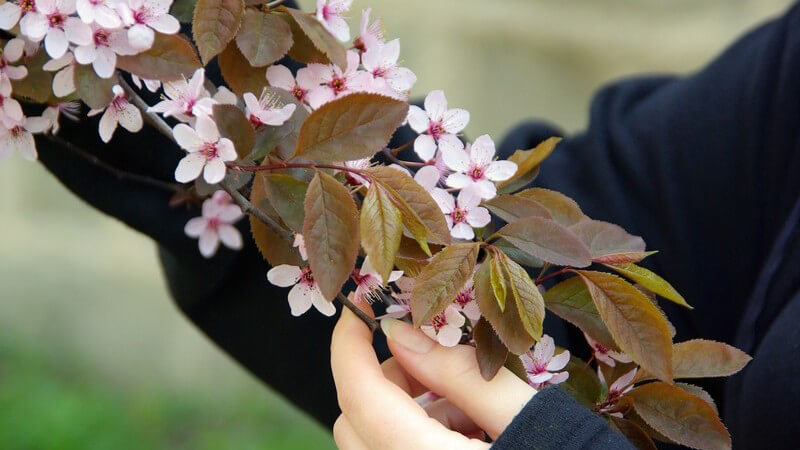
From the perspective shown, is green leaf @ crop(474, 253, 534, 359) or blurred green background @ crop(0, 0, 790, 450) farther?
blurred green background @ crop(0, 0, 790, 450)

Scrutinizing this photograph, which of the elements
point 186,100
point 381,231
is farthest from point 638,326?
point 186,100

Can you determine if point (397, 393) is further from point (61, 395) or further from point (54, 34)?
point (61, 395)

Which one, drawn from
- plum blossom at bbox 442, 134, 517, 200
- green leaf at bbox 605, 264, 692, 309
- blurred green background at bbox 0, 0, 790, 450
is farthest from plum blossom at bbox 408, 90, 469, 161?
blurred green background at bbox 0, 0, 790, 450

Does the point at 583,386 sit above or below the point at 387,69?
below

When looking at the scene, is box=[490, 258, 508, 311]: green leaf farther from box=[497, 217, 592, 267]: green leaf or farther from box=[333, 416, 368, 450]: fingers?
box=[333, 416, 368, 450]: fingers

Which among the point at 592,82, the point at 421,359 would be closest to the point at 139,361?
the point at 592,82

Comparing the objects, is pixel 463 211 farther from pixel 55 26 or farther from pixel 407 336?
pixel 55 26
